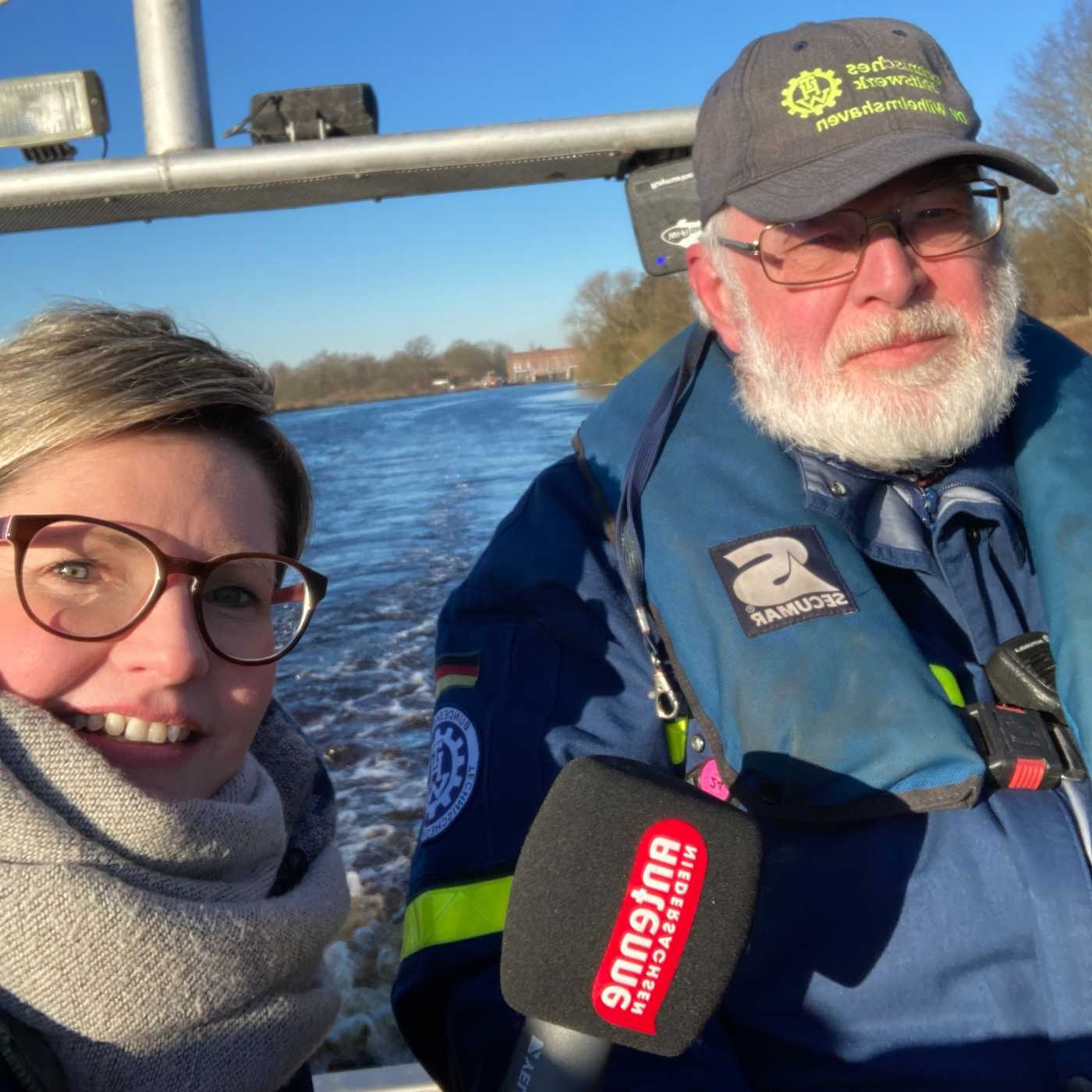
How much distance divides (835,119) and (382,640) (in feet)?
14.9

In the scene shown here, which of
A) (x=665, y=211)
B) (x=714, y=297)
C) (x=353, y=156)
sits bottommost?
(x=714, y=297)

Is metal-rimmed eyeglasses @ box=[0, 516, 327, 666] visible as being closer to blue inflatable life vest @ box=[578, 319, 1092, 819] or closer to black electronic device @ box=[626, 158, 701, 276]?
blue inflatable life vest @ box=[578, 319, 1092, 819]

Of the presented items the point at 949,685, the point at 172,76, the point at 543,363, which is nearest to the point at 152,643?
the point at 949,685

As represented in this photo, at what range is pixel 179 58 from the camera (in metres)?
2.98

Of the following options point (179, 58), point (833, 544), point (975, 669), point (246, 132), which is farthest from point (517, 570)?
point (179, 58)

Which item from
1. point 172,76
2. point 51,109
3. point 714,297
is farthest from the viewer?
point 172,76

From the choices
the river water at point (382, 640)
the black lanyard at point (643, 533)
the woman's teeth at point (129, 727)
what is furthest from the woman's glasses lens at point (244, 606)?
the river water at point (382, 640)

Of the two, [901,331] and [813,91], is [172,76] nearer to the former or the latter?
[813,91]

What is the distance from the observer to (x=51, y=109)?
8.69ft

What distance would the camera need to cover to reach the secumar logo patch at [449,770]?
5.97 feet

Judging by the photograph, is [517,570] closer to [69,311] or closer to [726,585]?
[726,585]

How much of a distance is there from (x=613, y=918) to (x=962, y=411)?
1216 millimetres

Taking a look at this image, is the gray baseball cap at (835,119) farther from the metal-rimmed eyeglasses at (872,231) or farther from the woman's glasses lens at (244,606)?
the woman's glasses lens at (244,606)

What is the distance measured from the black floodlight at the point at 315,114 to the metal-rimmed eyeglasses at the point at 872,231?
1.34m
